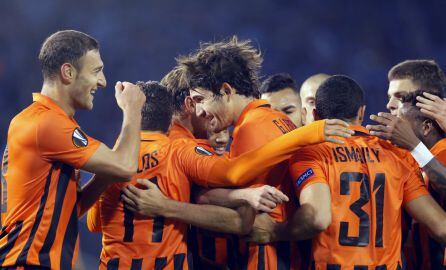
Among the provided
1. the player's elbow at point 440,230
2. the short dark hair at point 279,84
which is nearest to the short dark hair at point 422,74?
the player's elbow at point 440,230

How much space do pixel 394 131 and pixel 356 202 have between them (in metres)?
0.42

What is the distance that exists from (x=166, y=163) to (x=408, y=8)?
659 cm

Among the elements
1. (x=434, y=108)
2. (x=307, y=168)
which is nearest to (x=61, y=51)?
(x=307, y=168)

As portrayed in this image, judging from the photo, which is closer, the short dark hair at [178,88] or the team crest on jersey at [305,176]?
the team crest on jersey at [305,176]

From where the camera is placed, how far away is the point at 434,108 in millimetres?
3699

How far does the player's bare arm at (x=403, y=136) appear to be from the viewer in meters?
3.44

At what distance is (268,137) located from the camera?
11.0ft

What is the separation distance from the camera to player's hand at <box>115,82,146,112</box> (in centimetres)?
331

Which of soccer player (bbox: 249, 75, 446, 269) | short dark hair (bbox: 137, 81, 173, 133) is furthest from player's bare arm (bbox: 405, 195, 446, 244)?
short dark hair (bbox: 137, 81, 173, 133)

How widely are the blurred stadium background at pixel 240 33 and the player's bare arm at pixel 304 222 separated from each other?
5715 mm

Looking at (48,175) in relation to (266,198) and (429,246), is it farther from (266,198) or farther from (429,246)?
(429,246)

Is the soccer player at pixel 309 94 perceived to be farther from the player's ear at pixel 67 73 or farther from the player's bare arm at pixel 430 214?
the player's ear at pixel 67 73

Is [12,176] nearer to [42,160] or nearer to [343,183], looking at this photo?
[42,160]

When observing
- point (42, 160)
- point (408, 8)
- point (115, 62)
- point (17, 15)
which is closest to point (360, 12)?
point (408, 8)
